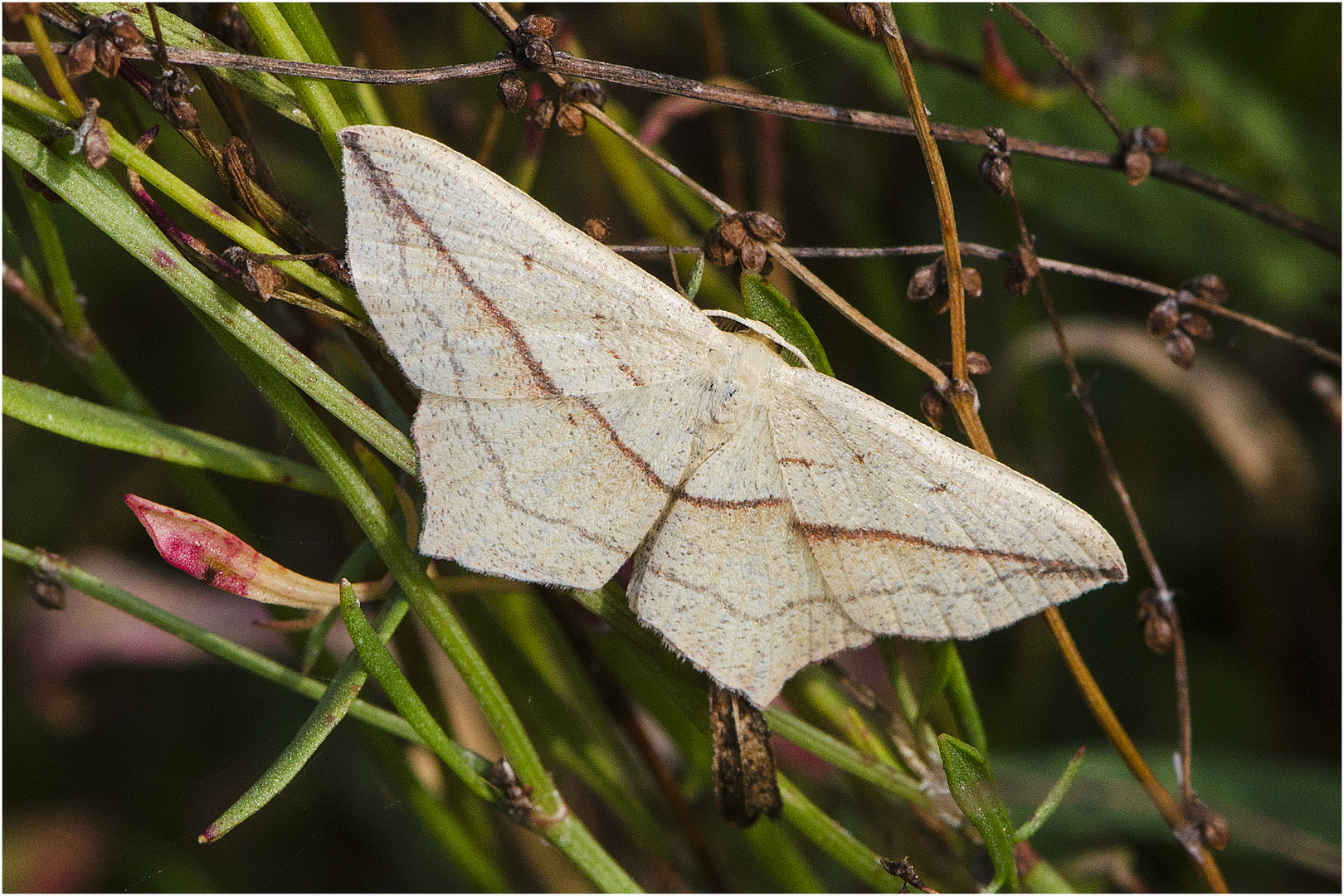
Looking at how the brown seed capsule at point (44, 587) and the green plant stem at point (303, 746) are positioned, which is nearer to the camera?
the green plant stem at point (303, 746)

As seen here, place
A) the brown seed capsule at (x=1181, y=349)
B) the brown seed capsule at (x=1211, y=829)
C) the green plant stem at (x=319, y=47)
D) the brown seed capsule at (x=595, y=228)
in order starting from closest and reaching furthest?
the green plant stem at (x=319, y=47) → the brown seed capsule at (x=595, y=228) → the brown seed capsule at (x=1181, y=349) → the brown seed capsule at (x=1211, y=829)

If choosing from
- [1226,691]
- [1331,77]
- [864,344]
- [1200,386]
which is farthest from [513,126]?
[1226,691]

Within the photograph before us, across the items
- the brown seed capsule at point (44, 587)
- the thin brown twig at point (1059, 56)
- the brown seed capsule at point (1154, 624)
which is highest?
the thin brown twig at point (1059, 56)

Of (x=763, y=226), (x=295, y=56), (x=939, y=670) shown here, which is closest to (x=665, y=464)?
(x=763, y=226)

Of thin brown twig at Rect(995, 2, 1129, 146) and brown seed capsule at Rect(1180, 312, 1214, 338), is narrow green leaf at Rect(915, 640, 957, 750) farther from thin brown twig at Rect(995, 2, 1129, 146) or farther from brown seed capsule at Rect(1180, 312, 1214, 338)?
thin brown twig at Rect(995, 2, 1129, 146)

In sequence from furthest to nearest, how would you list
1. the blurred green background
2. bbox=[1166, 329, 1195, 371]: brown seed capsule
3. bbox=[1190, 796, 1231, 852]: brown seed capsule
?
the blurred green background
bbox=[1190, 796, 1231, 852]: brown seed capsule
bbox=[1166, 329, 1195, 371]: brown seed capsule

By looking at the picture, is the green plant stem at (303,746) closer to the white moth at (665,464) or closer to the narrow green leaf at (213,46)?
the white moth at (665,464)

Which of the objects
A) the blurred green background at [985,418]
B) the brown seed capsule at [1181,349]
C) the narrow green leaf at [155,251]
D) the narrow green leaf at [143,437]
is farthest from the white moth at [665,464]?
the blurred green background at [985,418]

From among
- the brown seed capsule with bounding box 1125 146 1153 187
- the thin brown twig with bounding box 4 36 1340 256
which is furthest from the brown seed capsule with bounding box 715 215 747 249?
the brown seed capsule with bounding box 1125 146 1153 187
